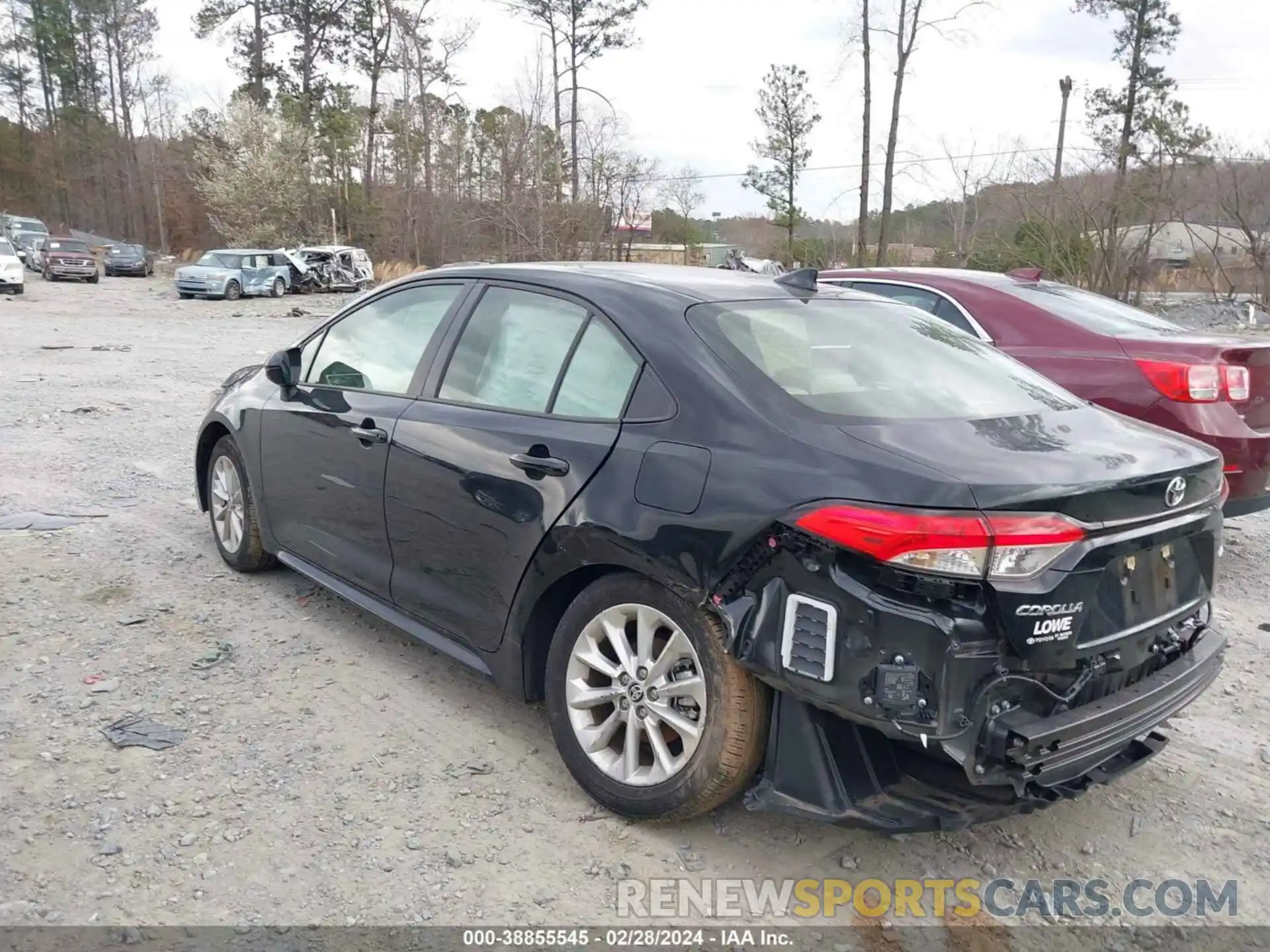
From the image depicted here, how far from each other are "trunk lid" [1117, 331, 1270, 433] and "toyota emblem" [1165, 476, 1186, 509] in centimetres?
261

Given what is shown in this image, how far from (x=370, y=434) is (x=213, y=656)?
121cm

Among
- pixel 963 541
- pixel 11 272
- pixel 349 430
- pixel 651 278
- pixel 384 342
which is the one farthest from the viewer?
pixel 11 272

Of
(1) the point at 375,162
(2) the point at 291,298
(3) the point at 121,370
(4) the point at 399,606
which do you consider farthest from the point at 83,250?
(4) the point at 399,606

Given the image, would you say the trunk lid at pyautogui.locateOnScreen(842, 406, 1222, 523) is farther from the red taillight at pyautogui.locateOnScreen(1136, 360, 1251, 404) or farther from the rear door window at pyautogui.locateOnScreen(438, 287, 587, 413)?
the red taillight at pyautogui.locateOnScreen(1136, 360, 1251, 404)

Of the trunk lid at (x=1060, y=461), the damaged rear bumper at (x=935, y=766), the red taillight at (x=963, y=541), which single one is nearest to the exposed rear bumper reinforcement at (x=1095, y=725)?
the damaged rear bumper at (x=935, y=766)

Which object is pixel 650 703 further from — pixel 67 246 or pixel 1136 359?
pixel 67 246

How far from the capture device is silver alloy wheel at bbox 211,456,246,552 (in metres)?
4.89

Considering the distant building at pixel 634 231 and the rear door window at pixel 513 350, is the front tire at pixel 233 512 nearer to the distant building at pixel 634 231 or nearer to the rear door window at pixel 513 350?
the rear door window at pixel 513 350

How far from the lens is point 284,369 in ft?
14.4

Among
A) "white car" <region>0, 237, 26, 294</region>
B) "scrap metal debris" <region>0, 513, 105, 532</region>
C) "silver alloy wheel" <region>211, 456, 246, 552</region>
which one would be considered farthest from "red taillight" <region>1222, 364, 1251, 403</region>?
"white car" <region>0, 237, 26, 294</region>

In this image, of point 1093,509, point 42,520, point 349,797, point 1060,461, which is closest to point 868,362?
point 1060,461

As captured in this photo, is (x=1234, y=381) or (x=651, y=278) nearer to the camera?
(x=651, y=278)

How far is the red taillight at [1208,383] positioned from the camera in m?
4.85

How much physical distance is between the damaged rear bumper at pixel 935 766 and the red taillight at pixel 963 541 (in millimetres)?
377
